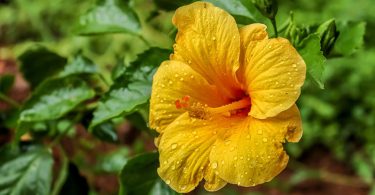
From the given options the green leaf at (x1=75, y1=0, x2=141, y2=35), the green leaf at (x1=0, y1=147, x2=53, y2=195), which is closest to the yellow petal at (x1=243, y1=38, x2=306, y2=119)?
the green leaf at (x1=75, y1=0, x2=141, y2=35)

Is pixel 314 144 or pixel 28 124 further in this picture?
pixel 314 144

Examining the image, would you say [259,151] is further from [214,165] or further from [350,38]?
[350,38]

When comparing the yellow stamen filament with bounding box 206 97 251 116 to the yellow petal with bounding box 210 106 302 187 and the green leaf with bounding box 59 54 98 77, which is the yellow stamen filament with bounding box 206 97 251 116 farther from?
the green leaf with bounding box 59 54 98 77

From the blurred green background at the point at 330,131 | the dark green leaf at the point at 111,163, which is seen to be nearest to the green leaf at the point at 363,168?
the blurred green background at the point at 330,131

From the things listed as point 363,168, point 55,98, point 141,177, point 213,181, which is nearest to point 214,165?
point 213,181

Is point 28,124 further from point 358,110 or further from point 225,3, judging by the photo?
point 358,110

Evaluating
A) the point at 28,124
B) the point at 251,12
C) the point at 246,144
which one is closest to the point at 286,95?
the point at 246,144
